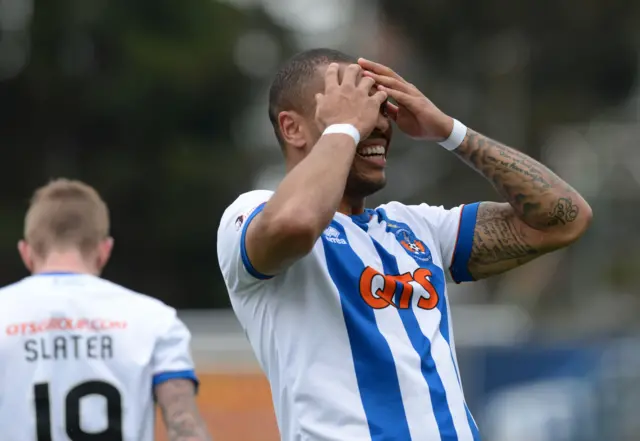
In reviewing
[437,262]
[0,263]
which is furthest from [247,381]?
[0,263]

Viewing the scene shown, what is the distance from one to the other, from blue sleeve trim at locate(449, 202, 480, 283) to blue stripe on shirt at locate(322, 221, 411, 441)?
0.62 metres

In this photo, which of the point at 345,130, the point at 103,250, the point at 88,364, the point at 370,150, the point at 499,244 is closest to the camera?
the point at 345,130

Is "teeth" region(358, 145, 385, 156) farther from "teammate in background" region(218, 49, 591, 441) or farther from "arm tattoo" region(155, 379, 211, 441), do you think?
"arm tattoo" region(155, 379, 211, 441)

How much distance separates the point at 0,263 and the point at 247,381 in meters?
16.9

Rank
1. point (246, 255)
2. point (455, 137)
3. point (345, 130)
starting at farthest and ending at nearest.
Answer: point (455, 137) → point (345, 130) → point (246, 255)

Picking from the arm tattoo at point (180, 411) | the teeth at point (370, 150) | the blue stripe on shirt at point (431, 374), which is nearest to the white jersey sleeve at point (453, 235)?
the teeth at point (370, 150)

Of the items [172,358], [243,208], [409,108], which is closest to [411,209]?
[409,108]

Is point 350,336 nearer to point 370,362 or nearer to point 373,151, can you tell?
point 370,362

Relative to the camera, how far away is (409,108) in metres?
4.34

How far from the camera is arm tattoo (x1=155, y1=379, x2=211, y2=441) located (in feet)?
16.4

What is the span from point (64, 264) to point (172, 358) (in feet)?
2.06

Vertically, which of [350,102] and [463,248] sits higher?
[350,102]

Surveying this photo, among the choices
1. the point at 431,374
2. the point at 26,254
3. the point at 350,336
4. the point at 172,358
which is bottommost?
the point at 431,374

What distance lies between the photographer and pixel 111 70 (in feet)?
95.0
